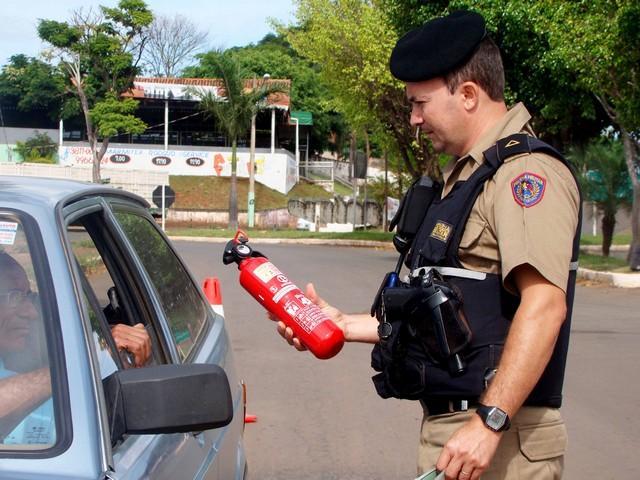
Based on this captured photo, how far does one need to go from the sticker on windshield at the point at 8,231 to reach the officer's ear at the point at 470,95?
1.33m

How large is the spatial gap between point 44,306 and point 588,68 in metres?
15.4

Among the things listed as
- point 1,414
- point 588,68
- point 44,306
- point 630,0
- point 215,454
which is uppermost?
point 630,0

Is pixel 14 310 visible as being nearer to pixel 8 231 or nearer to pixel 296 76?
pixel 8 231

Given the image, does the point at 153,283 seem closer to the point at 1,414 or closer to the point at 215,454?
the point at 215,454

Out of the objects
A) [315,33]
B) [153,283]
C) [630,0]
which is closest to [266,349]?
[153,283]

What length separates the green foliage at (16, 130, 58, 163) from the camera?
51.8 metres

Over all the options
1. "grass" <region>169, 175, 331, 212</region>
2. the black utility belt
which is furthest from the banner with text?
the black utility belt

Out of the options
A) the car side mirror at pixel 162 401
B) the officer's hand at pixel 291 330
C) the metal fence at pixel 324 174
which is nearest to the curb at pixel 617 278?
the officer's hand at pixel 291 330

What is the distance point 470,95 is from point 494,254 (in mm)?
497

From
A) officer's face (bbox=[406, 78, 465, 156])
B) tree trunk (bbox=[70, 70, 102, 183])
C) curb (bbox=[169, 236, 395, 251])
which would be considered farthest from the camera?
tree trunk (bbox=[70, 70, 102, 183])

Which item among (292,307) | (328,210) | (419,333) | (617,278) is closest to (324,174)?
(328,210)

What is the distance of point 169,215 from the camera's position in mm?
43656

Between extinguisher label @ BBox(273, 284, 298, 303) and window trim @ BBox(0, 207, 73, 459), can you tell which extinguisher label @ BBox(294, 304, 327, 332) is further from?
window trim @ BBox(0, 207, 73, 459)

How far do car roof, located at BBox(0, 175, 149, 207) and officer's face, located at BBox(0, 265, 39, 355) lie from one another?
0.18 meters
